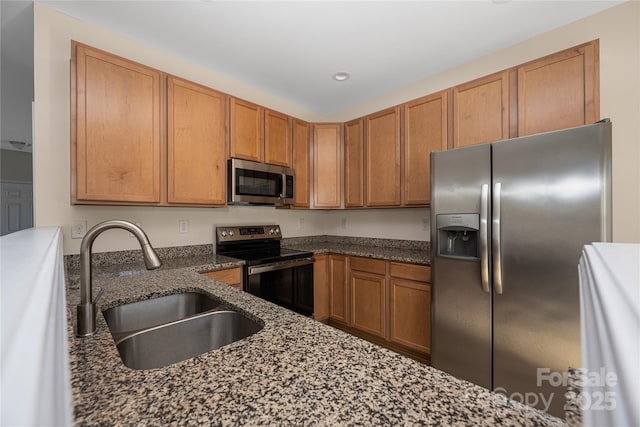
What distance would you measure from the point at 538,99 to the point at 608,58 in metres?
0.45

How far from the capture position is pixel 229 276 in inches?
83.0

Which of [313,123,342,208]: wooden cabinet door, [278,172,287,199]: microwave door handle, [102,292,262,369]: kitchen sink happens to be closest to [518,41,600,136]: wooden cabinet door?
[313,123,342,208]: wooden cabinet door

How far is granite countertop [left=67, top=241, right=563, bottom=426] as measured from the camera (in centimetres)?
43

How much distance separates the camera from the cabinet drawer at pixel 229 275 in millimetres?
2020

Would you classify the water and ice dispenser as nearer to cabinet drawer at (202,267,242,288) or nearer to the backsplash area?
the backsplash area

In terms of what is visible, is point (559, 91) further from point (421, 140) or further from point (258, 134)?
point (258, 134)

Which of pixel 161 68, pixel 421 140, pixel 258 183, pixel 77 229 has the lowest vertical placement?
pixel 77 229

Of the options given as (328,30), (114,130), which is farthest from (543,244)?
(114,130)

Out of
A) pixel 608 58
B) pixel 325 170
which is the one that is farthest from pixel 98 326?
pixel 608 58

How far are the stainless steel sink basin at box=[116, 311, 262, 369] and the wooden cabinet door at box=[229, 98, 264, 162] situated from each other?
1696mm

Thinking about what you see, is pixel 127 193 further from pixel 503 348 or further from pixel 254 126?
pixel 503 348

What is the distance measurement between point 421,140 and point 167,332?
242cm

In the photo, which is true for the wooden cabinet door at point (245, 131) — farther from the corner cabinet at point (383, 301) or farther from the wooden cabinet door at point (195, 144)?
the corner cabinet at point (383, 301)

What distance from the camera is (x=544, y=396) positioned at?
1545 mm
